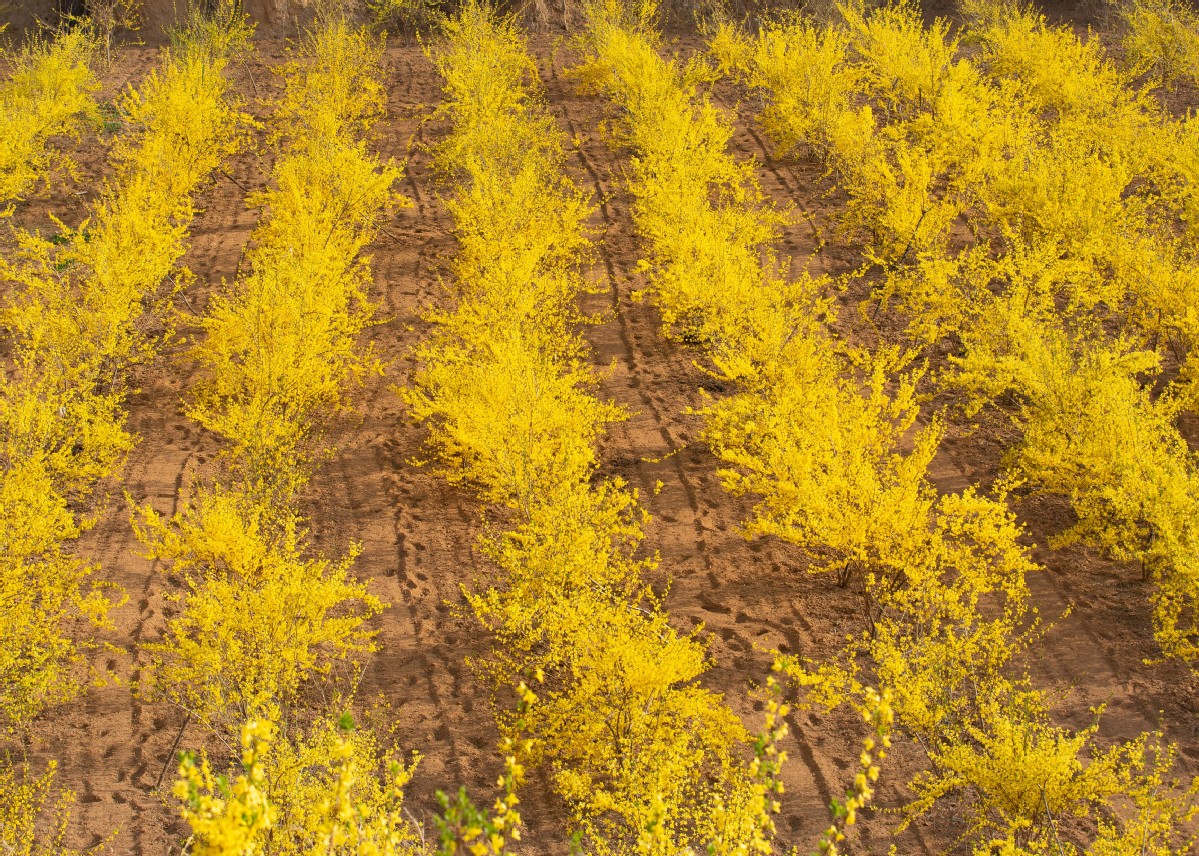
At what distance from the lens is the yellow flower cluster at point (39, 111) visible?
1350cm

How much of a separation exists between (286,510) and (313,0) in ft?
52.4

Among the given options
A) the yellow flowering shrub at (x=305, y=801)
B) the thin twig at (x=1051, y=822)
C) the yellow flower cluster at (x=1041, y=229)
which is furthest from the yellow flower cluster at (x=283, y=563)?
the yellow flower cluster at (x=1041, y=229)

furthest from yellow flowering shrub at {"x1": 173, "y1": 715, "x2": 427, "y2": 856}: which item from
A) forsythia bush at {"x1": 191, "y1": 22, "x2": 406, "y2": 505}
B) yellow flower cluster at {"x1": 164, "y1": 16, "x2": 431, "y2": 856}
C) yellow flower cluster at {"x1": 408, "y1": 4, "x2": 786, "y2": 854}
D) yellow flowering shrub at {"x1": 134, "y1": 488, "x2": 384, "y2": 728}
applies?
forsythia bush at {"x1": 191, "y1": 22, "x2": 406, "y2": 505}

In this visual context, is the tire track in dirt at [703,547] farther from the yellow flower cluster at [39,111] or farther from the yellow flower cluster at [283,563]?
the yellow flower cluster at [39,111]

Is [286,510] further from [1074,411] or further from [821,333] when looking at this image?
[1074,411]

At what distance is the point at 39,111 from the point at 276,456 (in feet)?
25.9

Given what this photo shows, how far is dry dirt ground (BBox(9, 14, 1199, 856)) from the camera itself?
7270mm

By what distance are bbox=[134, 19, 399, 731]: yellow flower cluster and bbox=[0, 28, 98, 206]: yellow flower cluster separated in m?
2.85

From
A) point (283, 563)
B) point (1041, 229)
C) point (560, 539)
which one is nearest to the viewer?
point (283, 563)

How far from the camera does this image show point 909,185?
12.8 meters

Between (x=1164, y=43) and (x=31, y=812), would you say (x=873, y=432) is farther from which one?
(x=1164, y=43)

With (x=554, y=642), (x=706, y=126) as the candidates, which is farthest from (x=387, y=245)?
(x=554, y=642)

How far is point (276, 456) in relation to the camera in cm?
974

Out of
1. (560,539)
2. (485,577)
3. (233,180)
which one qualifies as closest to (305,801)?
(560,539)
